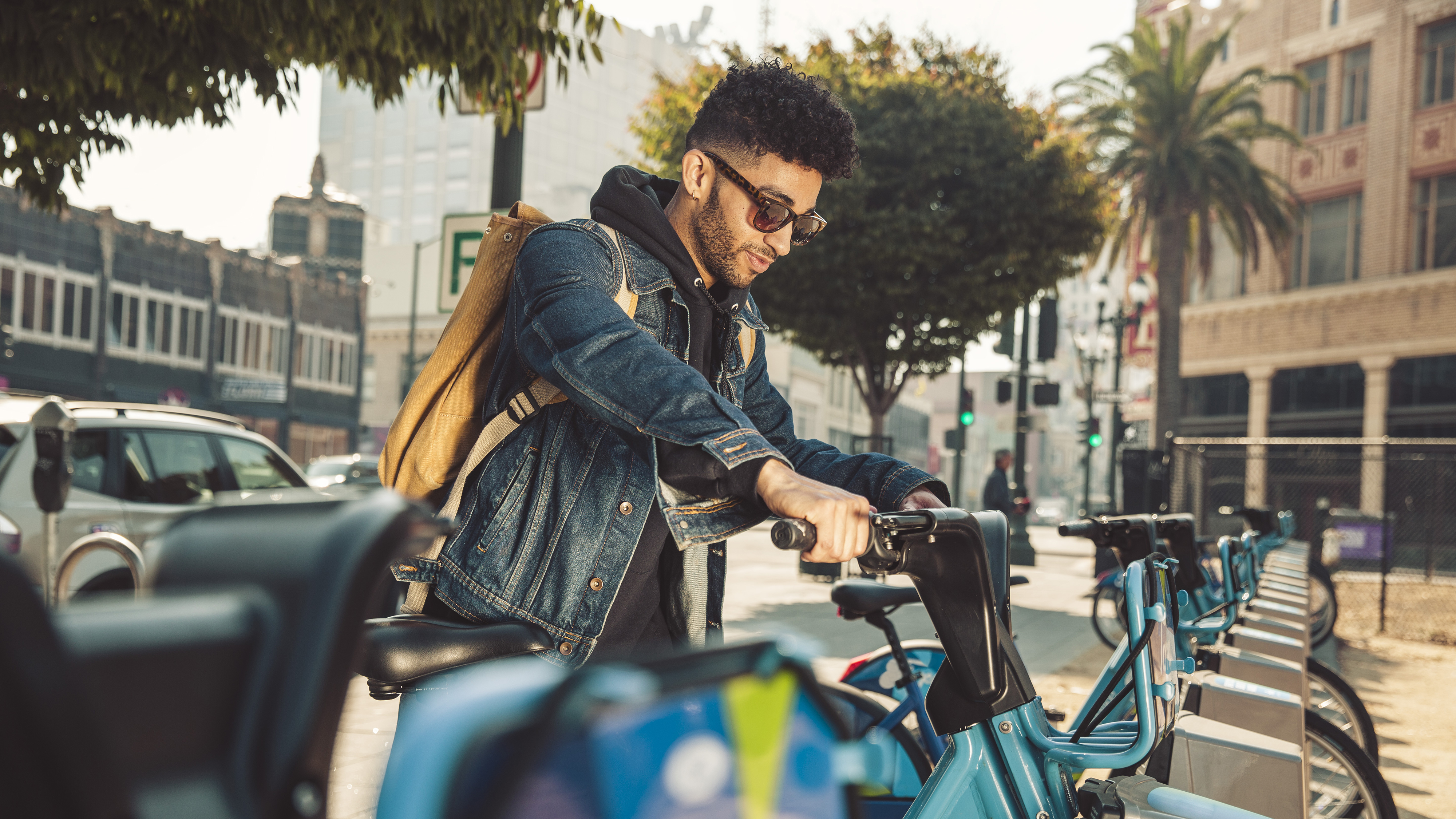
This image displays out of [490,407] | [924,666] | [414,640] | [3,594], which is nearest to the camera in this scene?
[3,594]

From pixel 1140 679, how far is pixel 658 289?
1.21m

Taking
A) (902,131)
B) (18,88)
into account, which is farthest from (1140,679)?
(902,131)

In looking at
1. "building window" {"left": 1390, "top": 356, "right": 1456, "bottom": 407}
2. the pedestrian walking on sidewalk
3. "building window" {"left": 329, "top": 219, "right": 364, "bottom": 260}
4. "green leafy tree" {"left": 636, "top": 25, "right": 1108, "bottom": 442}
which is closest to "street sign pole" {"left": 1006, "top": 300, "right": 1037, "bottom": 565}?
the pedestrian walking on sidewalk

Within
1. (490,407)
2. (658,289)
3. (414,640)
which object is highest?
(658,289)

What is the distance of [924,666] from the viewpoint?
12.3ft

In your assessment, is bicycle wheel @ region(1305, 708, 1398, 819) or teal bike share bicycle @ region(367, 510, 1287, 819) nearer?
teal bike share bicycle @ region(367, 510, 1287, 819)

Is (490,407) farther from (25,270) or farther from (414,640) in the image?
(25,270)

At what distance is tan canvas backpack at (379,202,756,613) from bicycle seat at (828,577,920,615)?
2.04 meters

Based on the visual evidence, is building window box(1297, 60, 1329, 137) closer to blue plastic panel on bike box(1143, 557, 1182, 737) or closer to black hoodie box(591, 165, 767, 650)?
blue plastic panel on bike box(1143, 557, 1182, 737)

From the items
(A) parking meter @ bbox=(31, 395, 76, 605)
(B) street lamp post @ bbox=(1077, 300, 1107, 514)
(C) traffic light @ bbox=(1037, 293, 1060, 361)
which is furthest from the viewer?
(B) street lamp post @ bbox=(1077, 300, 1107, 514)

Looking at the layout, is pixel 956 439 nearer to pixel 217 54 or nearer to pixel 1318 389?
pixel 1318 389

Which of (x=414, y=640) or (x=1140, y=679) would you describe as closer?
(x=414, y=640)

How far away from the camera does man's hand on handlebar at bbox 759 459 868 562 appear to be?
125 centimetres

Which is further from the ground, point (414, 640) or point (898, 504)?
point (898, 504)
